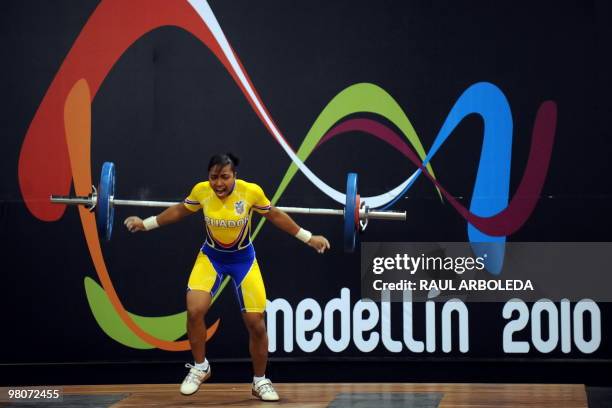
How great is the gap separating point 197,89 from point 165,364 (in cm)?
168

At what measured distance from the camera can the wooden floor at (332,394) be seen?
5.06 meters

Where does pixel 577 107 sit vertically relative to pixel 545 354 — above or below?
above

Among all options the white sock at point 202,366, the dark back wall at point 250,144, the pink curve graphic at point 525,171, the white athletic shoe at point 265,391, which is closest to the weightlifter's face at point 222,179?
the white sock at point 202,366

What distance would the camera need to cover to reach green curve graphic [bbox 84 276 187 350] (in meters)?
6.21

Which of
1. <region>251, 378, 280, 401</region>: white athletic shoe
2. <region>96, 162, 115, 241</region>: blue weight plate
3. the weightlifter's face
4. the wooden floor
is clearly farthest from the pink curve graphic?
<region>251, 378, 280, 401</region>: white athletic shoe

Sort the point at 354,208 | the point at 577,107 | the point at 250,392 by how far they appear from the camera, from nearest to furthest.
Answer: the point at 354,208 < the point at 250,392 < the point at 577,107

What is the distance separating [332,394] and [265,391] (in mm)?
382

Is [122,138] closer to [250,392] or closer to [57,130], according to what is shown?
[57,130]

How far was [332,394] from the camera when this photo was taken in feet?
17.5

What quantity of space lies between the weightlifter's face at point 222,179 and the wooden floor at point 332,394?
106 cm

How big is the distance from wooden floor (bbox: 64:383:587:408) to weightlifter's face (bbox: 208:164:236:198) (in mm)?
1056

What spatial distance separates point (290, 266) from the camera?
6.23m

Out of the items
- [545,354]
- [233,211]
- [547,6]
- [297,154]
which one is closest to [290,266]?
[297,154]

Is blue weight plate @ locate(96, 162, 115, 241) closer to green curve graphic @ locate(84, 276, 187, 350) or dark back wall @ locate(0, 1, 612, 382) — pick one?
dark back wall @ locate(0, 1, 612, 382)
